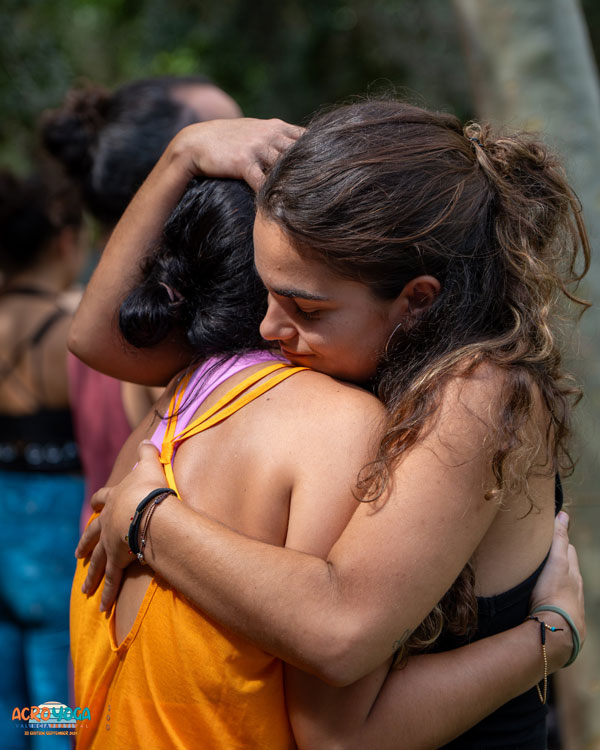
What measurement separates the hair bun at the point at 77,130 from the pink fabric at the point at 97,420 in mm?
736

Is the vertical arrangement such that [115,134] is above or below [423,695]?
above

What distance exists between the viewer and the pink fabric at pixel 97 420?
2.80 metres

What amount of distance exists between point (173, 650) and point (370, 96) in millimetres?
1283

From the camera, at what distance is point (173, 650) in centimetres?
151

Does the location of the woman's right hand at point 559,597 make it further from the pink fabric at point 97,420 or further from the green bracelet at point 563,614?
the pink fabric at point 97,420

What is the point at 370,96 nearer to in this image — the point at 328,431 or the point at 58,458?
the point at 328,431

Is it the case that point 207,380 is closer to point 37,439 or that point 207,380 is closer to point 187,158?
point 187,158

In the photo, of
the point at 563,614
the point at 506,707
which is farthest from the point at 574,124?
the point at 506,707

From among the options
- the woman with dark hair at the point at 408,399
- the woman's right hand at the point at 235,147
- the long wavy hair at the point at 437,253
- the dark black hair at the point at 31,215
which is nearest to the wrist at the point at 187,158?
the woman's right hand at the point at 235,147

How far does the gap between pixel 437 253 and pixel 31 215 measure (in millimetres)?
2845

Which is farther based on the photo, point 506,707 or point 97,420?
point 97,420

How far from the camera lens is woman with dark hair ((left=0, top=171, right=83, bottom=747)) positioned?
3227 mm

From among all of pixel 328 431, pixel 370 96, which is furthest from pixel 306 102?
pixel 328 431

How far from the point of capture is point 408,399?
1.49 m
